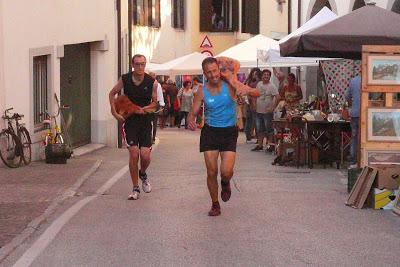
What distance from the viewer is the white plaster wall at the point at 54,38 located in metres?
17.0

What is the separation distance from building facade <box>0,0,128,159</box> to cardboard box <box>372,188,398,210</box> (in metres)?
7.47

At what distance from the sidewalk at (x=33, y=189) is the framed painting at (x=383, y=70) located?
4.31m

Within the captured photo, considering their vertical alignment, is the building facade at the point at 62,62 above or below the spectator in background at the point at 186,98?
above

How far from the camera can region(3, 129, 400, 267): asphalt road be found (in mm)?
8344

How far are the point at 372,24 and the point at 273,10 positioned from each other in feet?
85.8

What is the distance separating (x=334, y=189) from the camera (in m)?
14.0

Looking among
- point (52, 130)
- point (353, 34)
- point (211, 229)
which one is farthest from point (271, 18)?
point (211, 229)

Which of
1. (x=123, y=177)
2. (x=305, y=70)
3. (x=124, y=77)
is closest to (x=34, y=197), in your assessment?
(x=124, y=77)

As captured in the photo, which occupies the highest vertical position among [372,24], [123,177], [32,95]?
[372,24]

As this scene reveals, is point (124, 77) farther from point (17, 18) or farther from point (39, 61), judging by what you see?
point (39, 61)

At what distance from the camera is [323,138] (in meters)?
18.1

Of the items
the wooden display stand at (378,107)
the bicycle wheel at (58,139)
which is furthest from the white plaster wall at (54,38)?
the wooden display stand at (378,107)

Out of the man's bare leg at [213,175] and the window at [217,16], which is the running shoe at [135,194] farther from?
the window at [217,16]

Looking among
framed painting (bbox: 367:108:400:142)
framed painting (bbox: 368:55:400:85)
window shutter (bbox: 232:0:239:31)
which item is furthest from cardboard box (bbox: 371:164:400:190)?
window shutter (bbox: 232:0:239:31)
